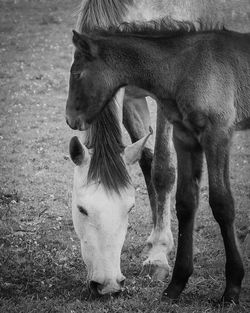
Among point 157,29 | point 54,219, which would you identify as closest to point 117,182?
point 157,29

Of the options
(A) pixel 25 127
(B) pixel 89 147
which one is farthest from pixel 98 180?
(A) pixel 25 127

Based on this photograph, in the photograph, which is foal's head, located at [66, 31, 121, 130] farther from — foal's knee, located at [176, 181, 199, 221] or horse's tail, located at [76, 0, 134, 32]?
foal's knee, located at [176, 181, 199, 221]

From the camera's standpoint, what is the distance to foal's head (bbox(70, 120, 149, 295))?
5434 mm

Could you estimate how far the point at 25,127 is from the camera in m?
11.8

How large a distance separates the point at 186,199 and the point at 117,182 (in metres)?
0.64

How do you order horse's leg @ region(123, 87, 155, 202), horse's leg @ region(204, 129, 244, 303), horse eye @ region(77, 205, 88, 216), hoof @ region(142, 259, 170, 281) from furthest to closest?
1. horse's leg @ region(123, 87, 155, 202)
2. hoof @ region(142, 259, 170, 281)
3. horse eye @ region(77, 205, 88, 216)
4. horse's leg @ region(204, 129, 244, 303)

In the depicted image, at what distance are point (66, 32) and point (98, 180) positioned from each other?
1219cm

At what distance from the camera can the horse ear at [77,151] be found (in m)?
5.62

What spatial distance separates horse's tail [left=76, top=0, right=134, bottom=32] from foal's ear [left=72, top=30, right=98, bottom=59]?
86 centimetres

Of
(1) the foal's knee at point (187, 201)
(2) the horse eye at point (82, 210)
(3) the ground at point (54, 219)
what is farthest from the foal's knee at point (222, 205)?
(2) the horse eye at point (82, 210)

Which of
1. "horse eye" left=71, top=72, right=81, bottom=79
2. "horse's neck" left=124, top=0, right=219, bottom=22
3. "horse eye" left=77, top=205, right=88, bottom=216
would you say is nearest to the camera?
"horse eye" left=71, top=72, right=81, bottom=79

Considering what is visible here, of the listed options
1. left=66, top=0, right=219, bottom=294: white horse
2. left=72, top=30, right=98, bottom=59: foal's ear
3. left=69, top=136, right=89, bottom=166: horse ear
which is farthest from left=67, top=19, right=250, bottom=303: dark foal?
left=66, top=0, right=219, bottom=294: white horse

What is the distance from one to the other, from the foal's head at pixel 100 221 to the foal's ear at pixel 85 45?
74cm

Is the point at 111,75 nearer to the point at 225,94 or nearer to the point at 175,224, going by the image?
the point at 225,94
